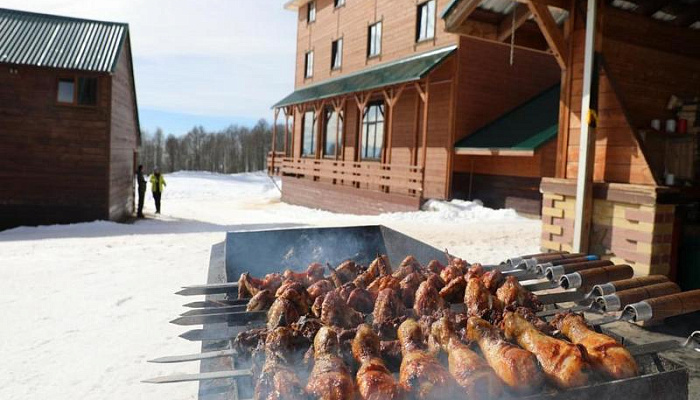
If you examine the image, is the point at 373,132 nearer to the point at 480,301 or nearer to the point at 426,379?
the point at 480,301

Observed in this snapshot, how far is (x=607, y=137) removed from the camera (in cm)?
570

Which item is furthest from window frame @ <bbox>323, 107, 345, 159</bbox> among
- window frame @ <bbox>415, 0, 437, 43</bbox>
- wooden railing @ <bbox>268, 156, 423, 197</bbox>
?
window frame @ <bbox>415, 0, 437, 43</bbox>

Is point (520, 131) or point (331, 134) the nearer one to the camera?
point (520, 131)

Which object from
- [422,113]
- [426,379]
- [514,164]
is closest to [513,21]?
[426,379]

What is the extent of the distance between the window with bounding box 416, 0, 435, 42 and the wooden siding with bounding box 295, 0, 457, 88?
0.62ft

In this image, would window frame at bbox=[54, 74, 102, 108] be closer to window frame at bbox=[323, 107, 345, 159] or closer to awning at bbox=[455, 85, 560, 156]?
window frame at bbox=[323, 107, 345, 159]

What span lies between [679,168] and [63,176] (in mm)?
16394

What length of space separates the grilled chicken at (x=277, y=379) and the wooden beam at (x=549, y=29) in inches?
206

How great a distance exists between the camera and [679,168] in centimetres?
651

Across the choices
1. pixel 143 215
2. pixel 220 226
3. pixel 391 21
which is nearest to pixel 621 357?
pixel 220 226

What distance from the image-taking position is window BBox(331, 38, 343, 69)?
23819 mm

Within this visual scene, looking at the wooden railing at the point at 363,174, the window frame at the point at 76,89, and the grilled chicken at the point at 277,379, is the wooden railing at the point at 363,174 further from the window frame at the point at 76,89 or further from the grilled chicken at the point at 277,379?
the grilled chicken at the point at 277,379

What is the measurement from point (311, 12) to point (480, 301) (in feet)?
87.9

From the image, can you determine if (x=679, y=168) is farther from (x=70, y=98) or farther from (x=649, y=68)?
(x=70, y=98)
